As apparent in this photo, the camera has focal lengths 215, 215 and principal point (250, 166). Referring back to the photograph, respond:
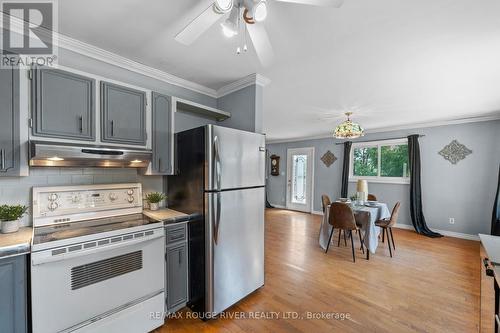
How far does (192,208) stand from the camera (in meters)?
2.02

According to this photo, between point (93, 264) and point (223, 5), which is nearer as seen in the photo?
point (223, 5)

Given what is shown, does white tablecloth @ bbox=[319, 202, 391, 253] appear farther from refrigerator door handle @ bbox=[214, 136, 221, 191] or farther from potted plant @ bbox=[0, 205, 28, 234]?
potted plant @ bbox=[0, 205, 28, 234]

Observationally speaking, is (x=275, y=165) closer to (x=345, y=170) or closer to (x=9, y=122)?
(x=345, y=170)

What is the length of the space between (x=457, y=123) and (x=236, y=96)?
4576 millimetres

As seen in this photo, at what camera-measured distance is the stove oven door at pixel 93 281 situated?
1.32 metres

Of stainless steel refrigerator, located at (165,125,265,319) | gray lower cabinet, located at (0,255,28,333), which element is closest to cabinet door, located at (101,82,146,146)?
stainless steel refrigerator, located at (165,125,265,319)

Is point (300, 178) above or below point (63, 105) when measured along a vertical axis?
below

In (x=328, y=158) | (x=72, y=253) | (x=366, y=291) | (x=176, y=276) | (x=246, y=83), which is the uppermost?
(x=246, y=83)

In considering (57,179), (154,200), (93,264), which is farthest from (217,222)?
(57,179)

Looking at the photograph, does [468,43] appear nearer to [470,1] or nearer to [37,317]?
[470,1]

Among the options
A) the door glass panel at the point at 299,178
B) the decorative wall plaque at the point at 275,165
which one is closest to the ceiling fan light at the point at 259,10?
the door glass panel at the point at 299,178

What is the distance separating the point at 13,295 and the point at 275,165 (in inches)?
266

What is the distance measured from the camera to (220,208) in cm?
193

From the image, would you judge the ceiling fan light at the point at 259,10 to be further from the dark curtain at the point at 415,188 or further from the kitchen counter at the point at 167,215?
the dark curtain at the point at 415,188
